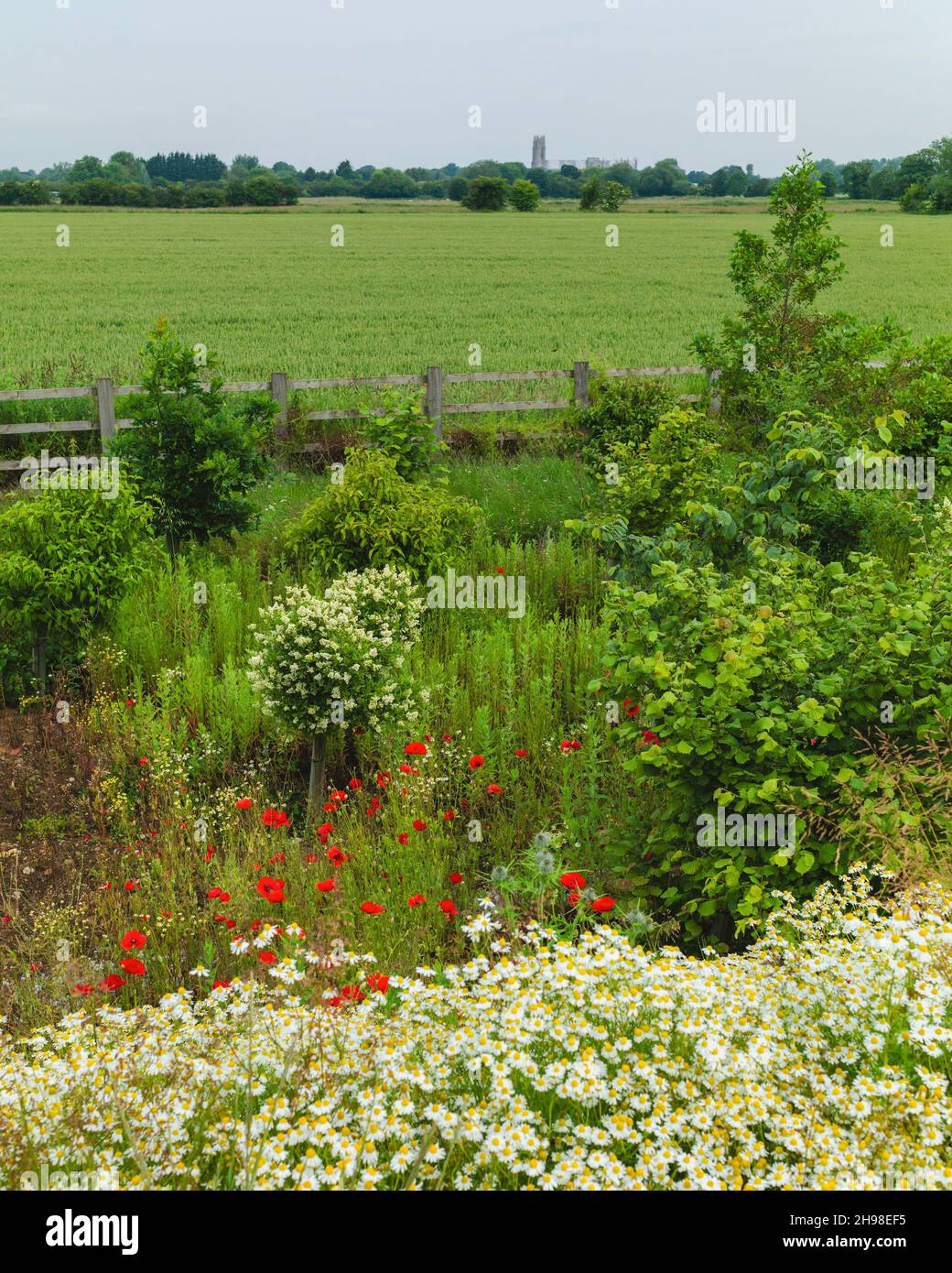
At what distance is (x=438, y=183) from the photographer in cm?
10319

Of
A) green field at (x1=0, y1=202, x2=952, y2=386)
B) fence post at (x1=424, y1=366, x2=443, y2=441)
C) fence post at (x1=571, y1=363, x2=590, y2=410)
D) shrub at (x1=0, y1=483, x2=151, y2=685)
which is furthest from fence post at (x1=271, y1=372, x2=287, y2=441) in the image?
shrub at (x1=0, y1=483, x2=151, y2=685)

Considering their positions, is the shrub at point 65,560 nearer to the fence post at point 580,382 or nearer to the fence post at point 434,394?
the fence post at point 434,394

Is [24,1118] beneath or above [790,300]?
beneath

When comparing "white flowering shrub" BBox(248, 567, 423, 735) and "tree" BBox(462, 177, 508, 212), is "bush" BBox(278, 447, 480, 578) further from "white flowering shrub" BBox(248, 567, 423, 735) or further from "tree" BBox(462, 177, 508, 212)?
"tree" BBox(462, 177, 508, 212)

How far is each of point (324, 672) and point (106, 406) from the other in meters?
8.38

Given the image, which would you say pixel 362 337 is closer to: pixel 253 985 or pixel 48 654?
pixel 48 654

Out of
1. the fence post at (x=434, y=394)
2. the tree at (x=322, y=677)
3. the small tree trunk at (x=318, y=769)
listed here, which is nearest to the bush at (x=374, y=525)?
the tree at (x=322, y=677)

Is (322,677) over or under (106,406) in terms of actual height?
under

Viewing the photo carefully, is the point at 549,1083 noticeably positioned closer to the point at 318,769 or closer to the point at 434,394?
the point at 318,769

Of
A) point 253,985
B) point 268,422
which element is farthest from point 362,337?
point 253,985

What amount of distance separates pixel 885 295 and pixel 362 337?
2069 centimetres

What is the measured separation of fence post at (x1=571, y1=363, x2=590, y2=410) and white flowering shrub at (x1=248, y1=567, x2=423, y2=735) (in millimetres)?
10186

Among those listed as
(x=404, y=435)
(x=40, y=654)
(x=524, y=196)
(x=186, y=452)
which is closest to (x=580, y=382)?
(x=404, y=435)

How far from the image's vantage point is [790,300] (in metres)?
10.6
